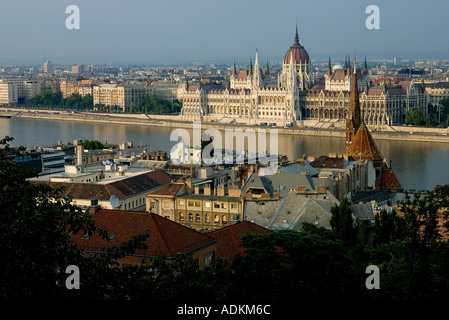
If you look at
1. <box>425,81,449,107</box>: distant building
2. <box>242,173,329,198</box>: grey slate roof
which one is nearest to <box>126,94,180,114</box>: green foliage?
<box>425,81,449,107</box>: distant building

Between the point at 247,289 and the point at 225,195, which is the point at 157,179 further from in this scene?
the point at 247,289

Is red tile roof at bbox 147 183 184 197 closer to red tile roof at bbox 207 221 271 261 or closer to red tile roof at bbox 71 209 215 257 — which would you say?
red tile roof at bbox 207 221 271 261

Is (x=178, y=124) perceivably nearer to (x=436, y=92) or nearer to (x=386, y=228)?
(x=436, y=92)

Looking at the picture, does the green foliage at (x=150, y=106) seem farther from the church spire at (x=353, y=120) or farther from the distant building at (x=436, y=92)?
the church spire at (x=353, y=120)

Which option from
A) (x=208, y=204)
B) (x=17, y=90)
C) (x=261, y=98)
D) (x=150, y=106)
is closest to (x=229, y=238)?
(x=208, y=204)

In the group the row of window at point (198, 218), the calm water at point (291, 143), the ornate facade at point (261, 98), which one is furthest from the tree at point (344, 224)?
the ornate facade at point (261, 98)
